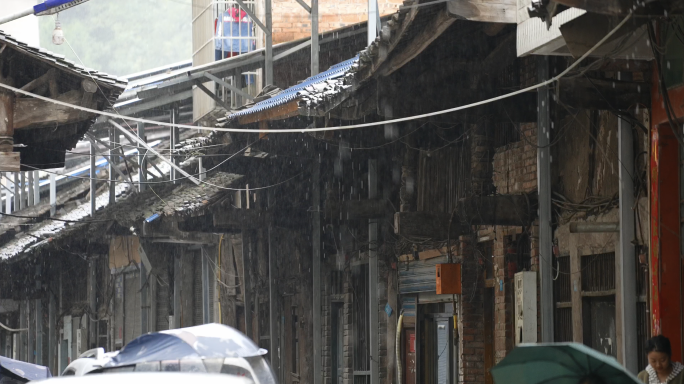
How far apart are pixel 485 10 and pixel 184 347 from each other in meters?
4.11

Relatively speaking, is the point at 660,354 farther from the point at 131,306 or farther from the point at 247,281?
the point at 131,306

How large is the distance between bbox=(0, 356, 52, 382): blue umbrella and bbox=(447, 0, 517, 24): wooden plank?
18.3ft

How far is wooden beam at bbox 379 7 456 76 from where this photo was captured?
392 inches

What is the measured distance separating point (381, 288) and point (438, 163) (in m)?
2.95

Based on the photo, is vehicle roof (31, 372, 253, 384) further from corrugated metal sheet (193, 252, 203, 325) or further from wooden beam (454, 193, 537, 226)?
corrugated metal sheet (193, 252, 203, 325)

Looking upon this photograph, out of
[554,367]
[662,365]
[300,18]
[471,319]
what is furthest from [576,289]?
[300,18]

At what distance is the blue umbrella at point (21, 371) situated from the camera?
1074 cm

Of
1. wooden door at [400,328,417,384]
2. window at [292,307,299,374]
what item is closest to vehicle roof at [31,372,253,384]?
wooden door at [400,328,417,384]

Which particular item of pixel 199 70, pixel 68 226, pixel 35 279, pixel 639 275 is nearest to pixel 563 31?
pixel 639 275

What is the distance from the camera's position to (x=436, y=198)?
1424 centimetres

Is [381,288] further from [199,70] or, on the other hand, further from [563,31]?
[563,31]

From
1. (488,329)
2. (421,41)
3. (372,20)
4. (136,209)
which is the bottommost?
(488,329)

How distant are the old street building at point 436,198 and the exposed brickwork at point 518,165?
0.11ft

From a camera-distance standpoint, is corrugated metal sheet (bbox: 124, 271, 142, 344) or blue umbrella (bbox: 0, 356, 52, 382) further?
corrugated metal sheet (bbox: 124, 271, 142, 344)
